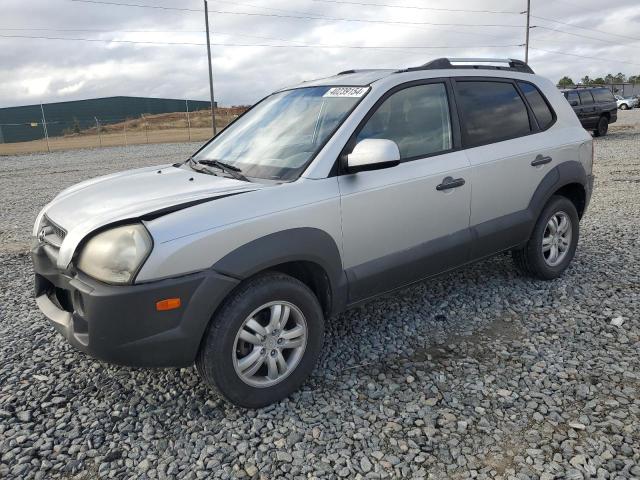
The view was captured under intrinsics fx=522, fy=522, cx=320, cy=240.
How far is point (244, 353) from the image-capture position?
2844 millimetres

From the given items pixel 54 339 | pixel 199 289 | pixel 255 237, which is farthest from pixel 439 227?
pixel 54 339

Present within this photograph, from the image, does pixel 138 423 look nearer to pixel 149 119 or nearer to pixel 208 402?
pixel 208 402

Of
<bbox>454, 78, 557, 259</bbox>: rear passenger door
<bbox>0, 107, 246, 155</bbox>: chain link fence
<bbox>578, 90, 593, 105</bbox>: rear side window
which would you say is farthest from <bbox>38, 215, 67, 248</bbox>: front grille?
<bbox>0, 107, 246, 155</bbox>: chain link fence

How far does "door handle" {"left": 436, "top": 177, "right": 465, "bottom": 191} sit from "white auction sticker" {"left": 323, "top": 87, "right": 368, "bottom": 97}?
31.9 inches

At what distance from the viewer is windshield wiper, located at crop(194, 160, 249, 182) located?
3211 mm

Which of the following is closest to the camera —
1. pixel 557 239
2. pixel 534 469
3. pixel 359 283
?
pixel 534 469

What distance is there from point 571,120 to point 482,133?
131cm

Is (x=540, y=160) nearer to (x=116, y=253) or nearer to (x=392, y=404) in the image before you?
(x=392, y=404)

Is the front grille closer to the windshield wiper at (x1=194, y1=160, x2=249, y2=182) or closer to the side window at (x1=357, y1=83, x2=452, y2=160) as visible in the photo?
the windshield wiper at (x1=194, y1=160, x2=249, y2=182)

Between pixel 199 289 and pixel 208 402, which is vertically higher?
pixel 199 289

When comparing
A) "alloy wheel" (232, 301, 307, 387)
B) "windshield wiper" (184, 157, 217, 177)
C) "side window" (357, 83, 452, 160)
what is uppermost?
"side window" (357, 83, 452, 160)

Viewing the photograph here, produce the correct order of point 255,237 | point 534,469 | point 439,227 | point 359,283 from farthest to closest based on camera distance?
1. point 439,227
2. point 359,283
3. point 255,237
4. point 534,469

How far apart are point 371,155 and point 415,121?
79 centimetres

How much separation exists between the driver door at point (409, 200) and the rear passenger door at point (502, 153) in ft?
0.45
